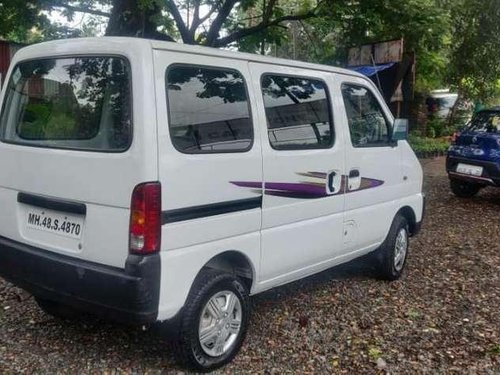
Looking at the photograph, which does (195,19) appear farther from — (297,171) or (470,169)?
(297,171)

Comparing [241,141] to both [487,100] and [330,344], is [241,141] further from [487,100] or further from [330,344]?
[487,100]

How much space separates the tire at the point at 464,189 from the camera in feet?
30.9

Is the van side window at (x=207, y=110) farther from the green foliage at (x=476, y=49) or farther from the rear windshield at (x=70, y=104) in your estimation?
the green foliage at (x=476, y=49)

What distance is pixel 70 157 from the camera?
2.95m

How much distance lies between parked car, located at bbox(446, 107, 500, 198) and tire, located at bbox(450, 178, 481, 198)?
286 mm

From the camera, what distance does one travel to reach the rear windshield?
2.85m

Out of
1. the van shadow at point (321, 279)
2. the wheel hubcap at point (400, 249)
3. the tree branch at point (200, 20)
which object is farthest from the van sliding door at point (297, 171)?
the tree branch at point (200, 20)

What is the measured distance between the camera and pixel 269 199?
341cm

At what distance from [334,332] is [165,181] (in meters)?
1.81

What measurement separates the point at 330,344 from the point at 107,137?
201 centimetres

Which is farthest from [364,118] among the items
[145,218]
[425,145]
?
[425,145]

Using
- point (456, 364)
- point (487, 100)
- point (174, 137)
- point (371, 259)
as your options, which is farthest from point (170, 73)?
point (487, 100)

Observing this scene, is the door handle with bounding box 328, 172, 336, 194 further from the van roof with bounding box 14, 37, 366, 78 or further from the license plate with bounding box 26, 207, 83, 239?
the license plate with bounding box 26, 207, 83, 239

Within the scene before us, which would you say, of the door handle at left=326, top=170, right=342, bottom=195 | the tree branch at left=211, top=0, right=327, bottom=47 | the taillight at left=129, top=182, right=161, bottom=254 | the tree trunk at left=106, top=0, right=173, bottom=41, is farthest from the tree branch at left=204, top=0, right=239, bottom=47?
the taillight at left=129, top=182, right=161, bottom=254
